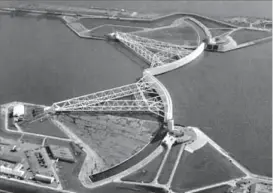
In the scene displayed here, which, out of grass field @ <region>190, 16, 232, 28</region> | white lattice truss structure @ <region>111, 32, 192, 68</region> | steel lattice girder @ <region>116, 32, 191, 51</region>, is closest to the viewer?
white lattice truss structure @ <region>111, 32, 192, 68</region>

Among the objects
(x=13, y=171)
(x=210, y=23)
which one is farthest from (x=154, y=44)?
(x=13, y=171)

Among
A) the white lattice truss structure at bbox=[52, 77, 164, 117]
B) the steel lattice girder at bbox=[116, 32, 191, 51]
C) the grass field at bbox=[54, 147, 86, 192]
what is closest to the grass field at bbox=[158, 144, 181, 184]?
the white lattice truss structure at bbox=[52, 77, 164, 117]

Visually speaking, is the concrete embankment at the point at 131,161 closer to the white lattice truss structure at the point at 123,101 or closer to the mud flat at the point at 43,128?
the white lattice truss structure at the point at 123,101

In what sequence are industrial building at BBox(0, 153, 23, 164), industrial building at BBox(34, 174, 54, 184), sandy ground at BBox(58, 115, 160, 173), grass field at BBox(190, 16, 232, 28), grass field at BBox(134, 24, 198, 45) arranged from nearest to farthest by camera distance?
industrial building at BBox(34, 174, 54, 184)
industrial building at BBox(0, 153, 23, 164)
sandy ground at BBox(58, 115, 160, 173)
grass field at BBox(134, 24, 198, 45)
grass field at BBox(190, 16, 232, 28)

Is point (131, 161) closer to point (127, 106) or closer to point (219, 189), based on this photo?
point (219, 189)

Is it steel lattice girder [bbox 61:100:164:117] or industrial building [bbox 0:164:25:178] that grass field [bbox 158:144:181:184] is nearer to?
steel lattice girder [bbox 61:100:164:117]
